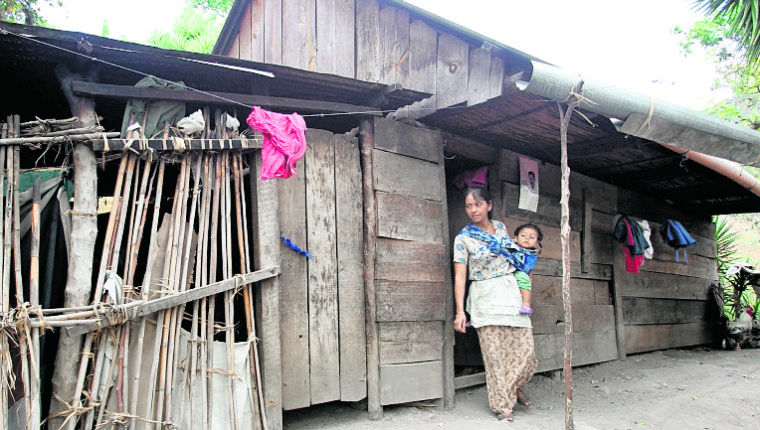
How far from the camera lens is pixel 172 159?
341cm

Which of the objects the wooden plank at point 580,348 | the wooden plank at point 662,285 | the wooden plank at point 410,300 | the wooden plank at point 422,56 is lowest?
the wooden plank at point 580,348

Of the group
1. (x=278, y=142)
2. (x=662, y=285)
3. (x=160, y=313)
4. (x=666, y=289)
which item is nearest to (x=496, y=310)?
(x=278, y=142)

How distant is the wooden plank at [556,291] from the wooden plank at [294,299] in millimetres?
2985

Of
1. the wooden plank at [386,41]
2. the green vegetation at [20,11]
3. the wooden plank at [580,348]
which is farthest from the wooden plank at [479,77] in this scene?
the green vegetation at [20,11]

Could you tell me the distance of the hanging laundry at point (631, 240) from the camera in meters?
7.10

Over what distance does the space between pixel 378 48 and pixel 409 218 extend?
203cm

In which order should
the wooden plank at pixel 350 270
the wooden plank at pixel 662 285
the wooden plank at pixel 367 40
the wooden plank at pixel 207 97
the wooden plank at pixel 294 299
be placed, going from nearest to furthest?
the wooden plank at pixel 207 97 → the wooden plank at pixel 294 299 → the wooden plank at pixel 350 270 → the wooden plank at pixel 367 40 → the wooden plank at pixel 662 285

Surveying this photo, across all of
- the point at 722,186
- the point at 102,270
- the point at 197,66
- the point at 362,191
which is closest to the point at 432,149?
the point at 362,191

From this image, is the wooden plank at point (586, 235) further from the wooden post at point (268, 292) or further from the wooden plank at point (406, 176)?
the wooden post at point (268, 292)

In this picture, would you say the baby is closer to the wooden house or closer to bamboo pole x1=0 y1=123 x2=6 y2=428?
the wooden house

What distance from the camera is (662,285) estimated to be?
8.31 metres

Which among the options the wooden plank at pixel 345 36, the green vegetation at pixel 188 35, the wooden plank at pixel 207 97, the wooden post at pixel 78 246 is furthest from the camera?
the green vegetation at pixel 188 35

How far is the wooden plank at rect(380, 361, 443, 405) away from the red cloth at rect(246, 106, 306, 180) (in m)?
1.79

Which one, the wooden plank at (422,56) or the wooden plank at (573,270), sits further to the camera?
the wooden plank at (573,270)
